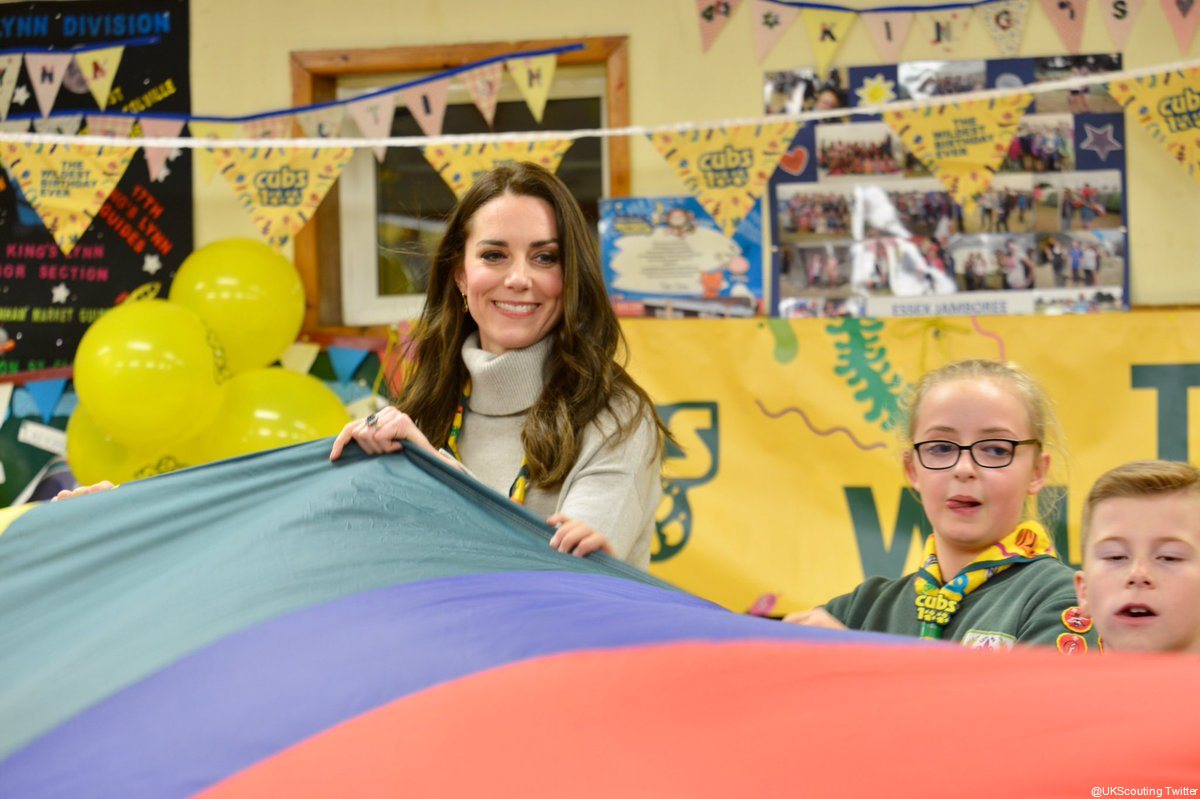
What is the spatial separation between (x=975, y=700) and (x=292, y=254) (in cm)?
300

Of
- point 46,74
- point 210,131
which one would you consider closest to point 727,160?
point 210,131

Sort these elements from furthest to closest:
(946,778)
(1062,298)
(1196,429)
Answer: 1. (1062,298)
2. (1196,429)
3. (946,778)

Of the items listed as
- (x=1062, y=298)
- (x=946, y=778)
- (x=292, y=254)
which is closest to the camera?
(x=946, y=778)

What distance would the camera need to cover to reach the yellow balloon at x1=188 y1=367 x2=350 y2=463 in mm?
3111

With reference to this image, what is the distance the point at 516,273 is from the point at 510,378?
5.7 inches

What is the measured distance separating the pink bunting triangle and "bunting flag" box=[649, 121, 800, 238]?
88cm

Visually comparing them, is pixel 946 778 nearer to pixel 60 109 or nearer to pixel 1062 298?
pixel 1062 298

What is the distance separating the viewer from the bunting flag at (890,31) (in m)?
3.44

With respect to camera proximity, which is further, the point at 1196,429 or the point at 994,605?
the point at 1196,429

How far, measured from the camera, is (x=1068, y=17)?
3.39m

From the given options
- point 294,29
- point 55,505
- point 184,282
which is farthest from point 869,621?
point 294,29

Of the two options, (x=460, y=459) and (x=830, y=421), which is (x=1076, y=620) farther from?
(x=830, y=421)

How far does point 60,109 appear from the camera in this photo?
3670 millimetres

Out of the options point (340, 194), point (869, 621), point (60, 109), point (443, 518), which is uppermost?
point (60, 109)
